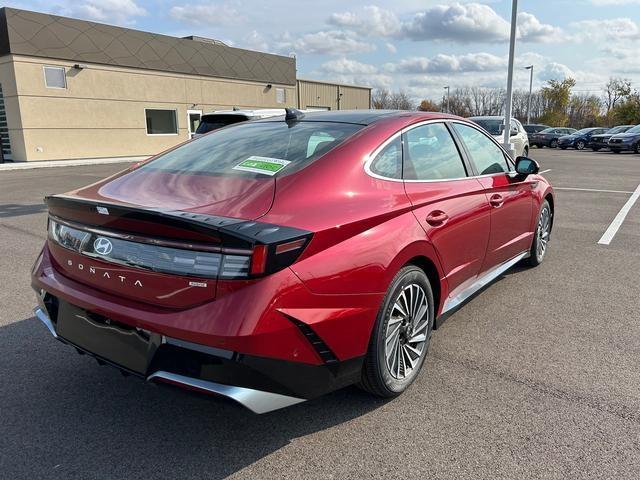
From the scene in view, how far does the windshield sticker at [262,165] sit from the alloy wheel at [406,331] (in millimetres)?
963

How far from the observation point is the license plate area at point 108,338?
7.50 feet

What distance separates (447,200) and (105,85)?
24070mm

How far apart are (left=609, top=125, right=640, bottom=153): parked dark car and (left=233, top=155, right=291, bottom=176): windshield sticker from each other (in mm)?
31102

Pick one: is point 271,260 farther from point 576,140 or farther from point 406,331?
point 576,140

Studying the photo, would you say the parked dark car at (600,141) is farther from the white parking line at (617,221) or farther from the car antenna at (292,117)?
the car antenna at (292,117)

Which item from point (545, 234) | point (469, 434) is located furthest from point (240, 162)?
point (545, 234)

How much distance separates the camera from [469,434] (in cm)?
260

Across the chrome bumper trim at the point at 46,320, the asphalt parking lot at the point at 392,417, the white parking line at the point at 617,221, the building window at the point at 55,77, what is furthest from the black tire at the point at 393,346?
the building window at the point at 55,77

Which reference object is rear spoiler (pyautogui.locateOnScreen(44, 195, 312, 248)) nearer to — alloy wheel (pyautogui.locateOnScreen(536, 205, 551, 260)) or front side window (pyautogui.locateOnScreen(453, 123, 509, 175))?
front side window (pyautogui.locateOnScreen(453, 123, 509, 175))

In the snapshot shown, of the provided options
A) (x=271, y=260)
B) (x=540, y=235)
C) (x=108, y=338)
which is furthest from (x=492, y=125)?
(x=108, y=338)

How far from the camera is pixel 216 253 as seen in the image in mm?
2154

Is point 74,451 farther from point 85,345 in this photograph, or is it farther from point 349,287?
point 349,287

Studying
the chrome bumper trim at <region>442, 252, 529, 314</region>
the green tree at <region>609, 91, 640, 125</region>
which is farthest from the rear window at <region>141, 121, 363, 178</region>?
the green tree at <region>609, 91, 640, 125</region>

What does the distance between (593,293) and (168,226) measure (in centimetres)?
414
